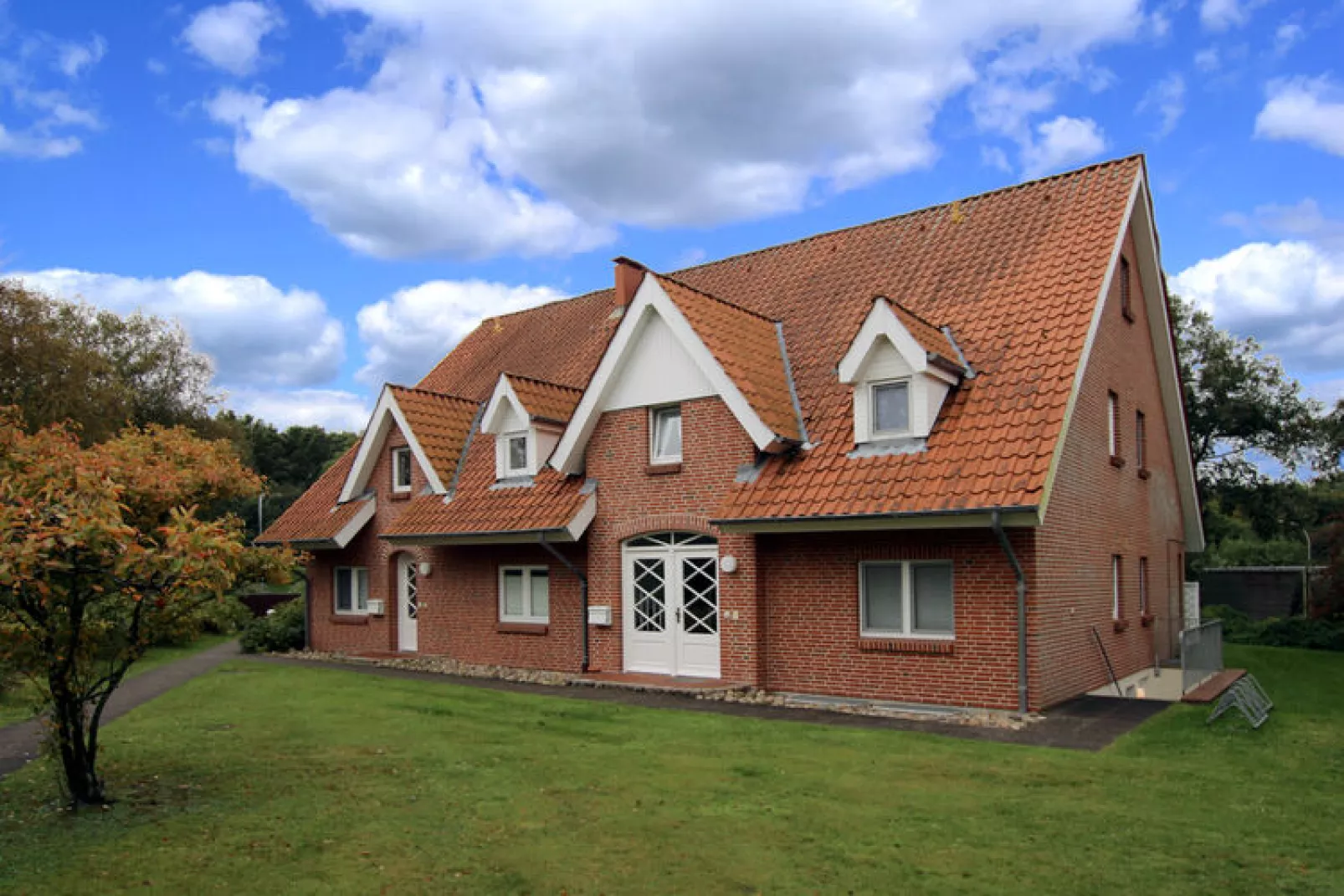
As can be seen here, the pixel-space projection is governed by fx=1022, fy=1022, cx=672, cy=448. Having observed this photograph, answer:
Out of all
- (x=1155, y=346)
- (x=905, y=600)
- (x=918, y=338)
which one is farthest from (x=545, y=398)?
(x=1155, y=346)

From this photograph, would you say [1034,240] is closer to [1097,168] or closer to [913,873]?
[1097,168]

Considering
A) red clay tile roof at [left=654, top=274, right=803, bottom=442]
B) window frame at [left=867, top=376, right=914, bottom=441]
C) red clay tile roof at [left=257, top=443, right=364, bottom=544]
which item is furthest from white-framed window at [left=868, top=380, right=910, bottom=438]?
red clay tile roof at [left=257, top=443, right=364, bottom=544]

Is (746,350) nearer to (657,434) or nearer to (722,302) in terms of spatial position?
(722,302)

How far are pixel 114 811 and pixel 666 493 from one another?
32.0 ft

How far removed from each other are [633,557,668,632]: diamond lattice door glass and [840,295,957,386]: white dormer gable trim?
15.4 feet

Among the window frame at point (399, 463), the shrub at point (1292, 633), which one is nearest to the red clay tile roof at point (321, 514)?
the window frame at point (399, 463)

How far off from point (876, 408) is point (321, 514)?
14.2m

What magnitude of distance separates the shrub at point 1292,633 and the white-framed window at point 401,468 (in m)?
21.5

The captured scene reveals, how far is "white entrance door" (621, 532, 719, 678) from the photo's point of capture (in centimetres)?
1639

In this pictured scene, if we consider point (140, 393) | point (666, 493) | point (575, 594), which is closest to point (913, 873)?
point (666, 493)

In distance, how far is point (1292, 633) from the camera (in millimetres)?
25766

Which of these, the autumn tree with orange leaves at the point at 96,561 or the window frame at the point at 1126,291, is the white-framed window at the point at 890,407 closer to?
the window frame at the point at 1126,291

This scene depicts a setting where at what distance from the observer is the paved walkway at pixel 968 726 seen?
11.7 metres

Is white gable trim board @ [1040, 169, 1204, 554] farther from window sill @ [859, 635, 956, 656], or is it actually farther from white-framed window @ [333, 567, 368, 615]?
white-framed window @ [333, 567, 368, 615]
